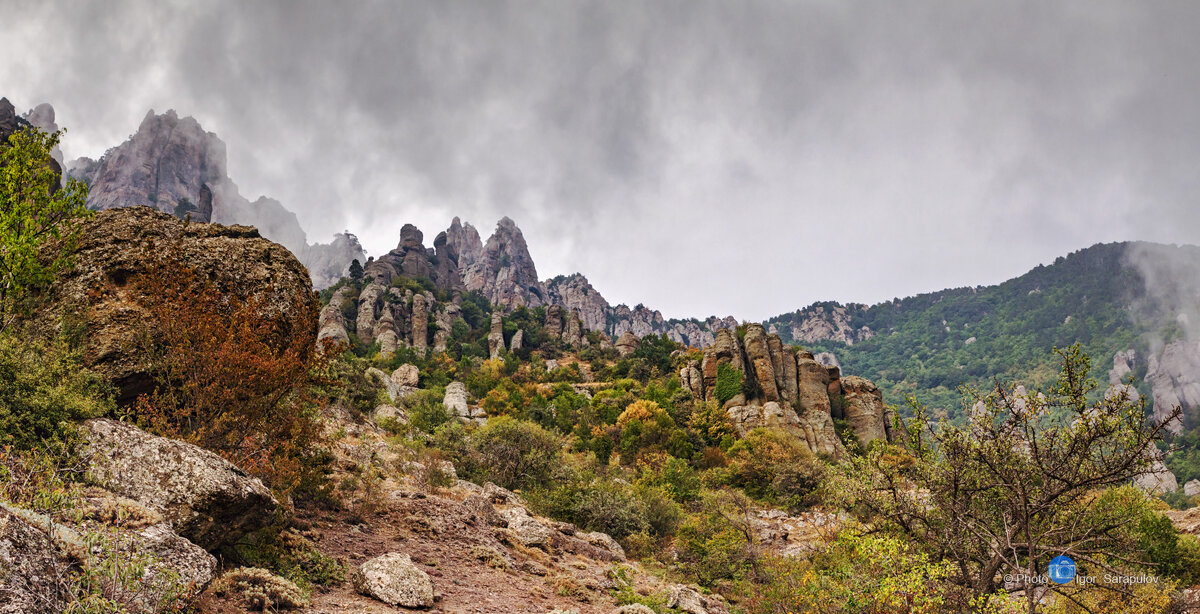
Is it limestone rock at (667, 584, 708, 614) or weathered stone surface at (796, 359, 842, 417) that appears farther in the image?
weathered stone surface at (796, 359, 842, 417)

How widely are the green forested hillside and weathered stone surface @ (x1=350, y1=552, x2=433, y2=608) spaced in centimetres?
11923

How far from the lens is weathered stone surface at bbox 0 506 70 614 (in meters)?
3.36

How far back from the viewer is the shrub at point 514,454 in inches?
834

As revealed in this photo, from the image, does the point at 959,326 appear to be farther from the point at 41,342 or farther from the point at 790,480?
the point at 41,342

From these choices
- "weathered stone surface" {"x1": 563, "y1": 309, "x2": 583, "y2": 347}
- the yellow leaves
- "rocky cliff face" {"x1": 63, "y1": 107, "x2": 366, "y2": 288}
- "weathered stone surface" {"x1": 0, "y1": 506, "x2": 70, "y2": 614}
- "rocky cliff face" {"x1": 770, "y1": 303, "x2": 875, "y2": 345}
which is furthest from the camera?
"rocky cliff face" {"x1": 770, "y1": 303, "x2": 875, "y2": 345}

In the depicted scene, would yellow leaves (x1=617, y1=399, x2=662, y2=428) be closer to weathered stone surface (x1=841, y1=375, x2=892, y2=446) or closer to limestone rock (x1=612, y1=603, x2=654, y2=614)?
weathered stone surface (x1=841, y1=375, x2=892, y2=446)

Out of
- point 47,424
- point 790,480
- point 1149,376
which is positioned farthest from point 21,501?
point 1149,376

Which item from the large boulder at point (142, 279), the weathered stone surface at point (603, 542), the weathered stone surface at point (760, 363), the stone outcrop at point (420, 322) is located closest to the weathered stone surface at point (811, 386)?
the weathered stone surface at point (760, 363)

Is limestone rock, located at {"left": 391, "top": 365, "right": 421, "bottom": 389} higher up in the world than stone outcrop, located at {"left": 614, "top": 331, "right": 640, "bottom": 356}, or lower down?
lower down

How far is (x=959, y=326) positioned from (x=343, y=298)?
17660 centimetres

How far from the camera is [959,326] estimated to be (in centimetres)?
16062

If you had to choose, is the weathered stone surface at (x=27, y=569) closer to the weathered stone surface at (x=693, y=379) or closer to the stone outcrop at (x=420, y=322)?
the weathered stone surface at (x=693, y=379)

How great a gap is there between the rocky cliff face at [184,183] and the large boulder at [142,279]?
4331 inches

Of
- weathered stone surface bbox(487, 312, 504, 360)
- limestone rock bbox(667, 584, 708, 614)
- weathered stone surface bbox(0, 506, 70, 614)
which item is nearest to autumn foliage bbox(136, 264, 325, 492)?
weathered stone surface bbox(0, 506, 70, 614)
